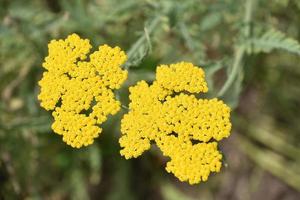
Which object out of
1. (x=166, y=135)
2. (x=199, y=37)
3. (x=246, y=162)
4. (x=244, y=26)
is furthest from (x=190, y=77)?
(x=246, y=162)

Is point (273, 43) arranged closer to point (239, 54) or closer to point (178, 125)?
point (239, 54)

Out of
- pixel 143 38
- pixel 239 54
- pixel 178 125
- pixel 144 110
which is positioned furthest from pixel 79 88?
pixel 239 54

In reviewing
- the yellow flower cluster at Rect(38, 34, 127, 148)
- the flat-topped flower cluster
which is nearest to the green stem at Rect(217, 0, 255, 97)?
the flat-topped flower cluster

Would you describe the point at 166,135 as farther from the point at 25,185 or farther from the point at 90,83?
the point at 25,185

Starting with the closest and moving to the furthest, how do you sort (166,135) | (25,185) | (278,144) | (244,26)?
(166,135)
(244,26)
(25,185)
(278,144)

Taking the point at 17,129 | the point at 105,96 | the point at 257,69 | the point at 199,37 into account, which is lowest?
the point at 105,96

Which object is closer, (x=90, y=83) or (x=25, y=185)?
(x=90, y=83)

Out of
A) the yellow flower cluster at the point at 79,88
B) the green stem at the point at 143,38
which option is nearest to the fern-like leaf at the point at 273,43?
the green stem at the point at 143,38
